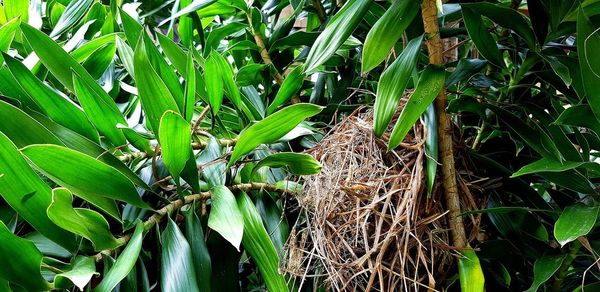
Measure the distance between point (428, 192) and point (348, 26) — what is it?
0.19 m

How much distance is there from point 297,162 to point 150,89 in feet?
0.58

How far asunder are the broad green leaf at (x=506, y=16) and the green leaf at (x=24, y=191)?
17.5 inches

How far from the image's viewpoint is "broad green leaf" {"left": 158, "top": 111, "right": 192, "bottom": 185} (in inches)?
16.0

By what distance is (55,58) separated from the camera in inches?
18.9

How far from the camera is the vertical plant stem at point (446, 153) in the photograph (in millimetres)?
490

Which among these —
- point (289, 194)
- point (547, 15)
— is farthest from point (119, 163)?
point (547, 15)

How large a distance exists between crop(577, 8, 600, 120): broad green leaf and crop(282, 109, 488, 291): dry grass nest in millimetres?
167

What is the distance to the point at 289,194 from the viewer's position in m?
0.60

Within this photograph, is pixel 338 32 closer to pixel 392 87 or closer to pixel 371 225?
pixel 392 87

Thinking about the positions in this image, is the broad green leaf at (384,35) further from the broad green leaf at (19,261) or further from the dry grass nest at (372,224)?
the broad green leaf at (19,261)

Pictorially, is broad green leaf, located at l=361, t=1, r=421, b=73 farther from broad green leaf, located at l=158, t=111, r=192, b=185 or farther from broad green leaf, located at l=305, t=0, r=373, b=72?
broad green leaf, located at l=158, t=111, r=192, b=185

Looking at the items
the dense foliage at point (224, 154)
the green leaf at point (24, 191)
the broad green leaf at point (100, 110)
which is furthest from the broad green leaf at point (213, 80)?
the green leaf at point (24, 191)

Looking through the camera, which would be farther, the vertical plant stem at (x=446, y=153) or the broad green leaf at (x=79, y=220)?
the vertical plant stem at (x=446, y=153)

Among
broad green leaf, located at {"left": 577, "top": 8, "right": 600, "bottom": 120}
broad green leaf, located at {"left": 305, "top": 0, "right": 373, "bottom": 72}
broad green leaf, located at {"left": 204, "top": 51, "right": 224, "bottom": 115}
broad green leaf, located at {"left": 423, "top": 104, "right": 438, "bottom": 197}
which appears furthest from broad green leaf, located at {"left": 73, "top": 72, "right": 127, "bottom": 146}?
broad green leaf, located at {"left": 577, "top": 8, "right": 600, "bottom": 120}
